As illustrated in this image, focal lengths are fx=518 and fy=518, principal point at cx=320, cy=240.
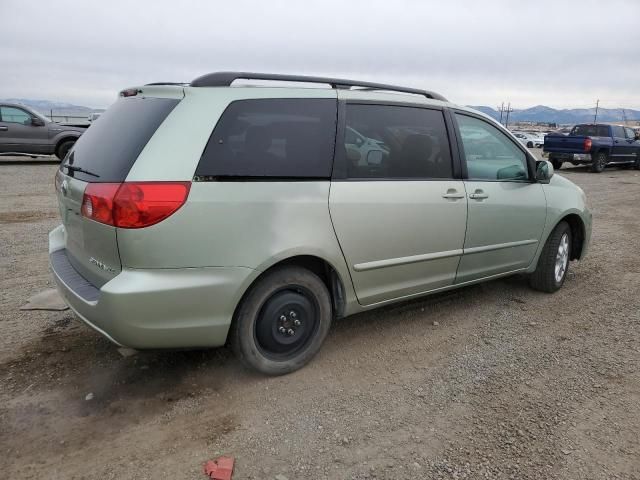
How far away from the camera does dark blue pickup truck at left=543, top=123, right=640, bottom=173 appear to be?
17156 millimetres

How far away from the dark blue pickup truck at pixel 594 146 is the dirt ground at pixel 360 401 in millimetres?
14463

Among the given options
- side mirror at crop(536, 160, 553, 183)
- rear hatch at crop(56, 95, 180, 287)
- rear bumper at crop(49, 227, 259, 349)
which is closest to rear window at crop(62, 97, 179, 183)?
rear hatch at crop(56, 95, 180, 287)

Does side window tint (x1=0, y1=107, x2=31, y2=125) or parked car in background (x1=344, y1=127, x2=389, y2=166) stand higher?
side window tint (x1=0, y1=107, x2=31, y2=125)

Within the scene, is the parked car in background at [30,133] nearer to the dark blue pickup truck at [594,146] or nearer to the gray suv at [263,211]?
the gray suv at [263,211]

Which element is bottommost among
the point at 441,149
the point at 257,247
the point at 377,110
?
the point at 257,247

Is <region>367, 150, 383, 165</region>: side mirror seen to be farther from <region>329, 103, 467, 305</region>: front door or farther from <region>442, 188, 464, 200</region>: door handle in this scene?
<region>442, 188, 464, 200</region>: door handle

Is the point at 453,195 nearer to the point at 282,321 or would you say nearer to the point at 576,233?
the point at 282,321

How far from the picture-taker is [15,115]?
13.1 m

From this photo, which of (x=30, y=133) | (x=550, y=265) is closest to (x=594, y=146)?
(x=550, y=265)

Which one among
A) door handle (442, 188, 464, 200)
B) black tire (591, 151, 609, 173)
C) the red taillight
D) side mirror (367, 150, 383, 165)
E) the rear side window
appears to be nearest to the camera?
the red taillight

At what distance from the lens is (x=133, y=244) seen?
2539 millimetres

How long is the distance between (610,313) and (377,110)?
8.86 ft

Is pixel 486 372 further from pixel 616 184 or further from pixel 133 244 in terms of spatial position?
pixel 616 184

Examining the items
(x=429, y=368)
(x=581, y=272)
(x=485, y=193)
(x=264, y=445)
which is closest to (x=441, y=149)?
(x=485, y=193)
